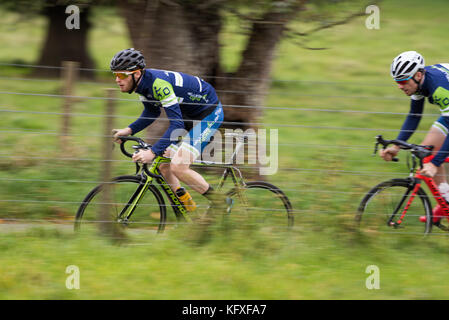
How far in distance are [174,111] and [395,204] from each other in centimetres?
240

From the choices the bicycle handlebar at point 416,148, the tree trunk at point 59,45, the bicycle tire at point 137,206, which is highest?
the bicycle handlebar at point 416,148

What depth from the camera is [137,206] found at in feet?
17.7

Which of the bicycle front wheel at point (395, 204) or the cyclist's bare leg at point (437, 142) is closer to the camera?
the bicycle front wheel at point (395, 204)

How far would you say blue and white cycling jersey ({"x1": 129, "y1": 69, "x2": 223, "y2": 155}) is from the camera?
509 centimetres

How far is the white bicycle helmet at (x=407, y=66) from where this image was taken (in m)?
5.36


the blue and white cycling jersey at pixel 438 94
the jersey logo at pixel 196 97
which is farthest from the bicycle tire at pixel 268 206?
the blue and white cycling jersey at pixel 438 94

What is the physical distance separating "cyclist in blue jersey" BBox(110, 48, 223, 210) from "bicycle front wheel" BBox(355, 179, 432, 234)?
1621 mm

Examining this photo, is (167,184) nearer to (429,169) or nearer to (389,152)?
(389,152)

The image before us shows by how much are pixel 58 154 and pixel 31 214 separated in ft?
5.26

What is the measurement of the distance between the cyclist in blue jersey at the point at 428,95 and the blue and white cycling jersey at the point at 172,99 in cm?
184

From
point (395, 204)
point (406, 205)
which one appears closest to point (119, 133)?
point (395, 204)

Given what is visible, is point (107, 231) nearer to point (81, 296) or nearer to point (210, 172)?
point (81, 296)

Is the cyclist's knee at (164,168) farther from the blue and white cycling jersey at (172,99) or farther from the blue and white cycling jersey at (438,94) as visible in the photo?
the blue and white cycling jersey at (438,94)
